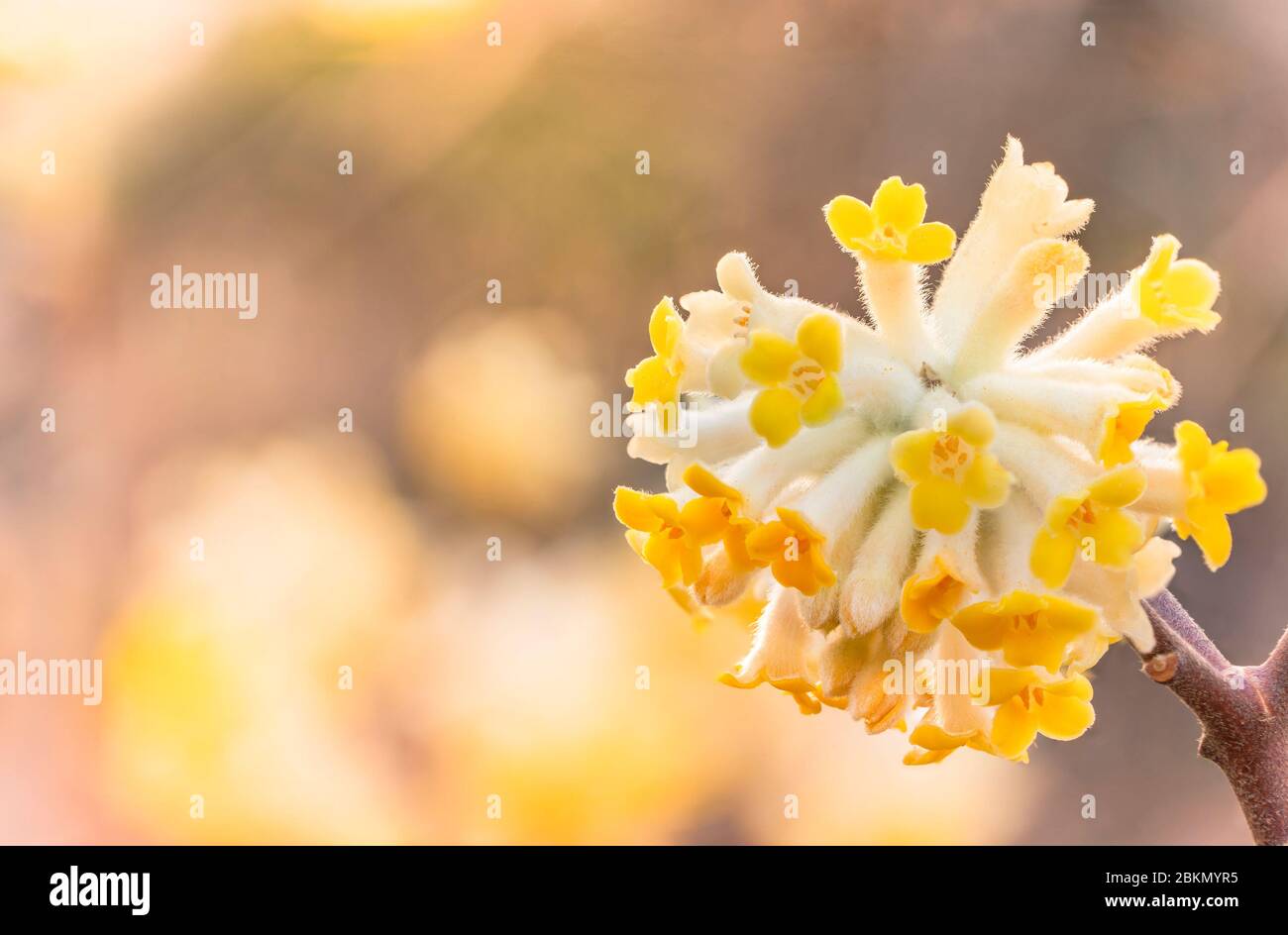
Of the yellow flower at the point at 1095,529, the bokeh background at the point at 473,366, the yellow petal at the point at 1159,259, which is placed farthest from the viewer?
the bokeh background at the point at 473,366

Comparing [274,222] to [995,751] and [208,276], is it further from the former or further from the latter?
[995,751]

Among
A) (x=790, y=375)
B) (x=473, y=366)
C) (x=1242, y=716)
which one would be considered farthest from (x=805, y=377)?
(x=473, y=366)

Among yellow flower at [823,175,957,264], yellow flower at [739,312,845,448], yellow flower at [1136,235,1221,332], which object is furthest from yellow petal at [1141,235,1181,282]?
yellow flower at [739,312,845,448]

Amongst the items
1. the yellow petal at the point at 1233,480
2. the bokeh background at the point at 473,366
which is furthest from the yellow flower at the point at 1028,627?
the bokeh background at the point at 473,366

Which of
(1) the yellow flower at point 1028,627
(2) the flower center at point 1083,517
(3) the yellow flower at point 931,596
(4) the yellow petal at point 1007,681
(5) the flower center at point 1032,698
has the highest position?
(2) the flower center at point 1083,517

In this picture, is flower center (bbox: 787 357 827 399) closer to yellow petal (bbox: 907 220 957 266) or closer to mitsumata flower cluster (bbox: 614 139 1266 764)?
mitsumata flower cluster (bbox: 614 139 1266 764)

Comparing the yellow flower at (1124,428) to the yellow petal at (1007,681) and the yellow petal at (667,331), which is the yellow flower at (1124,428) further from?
the yellow petal at (667,331)
